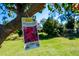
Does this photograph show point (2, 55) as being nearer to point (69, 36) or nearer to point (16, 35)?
point (16, 35)

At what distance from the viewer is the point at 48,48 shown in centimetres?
125

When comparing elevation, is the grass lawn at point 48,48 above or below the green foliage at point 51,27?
below

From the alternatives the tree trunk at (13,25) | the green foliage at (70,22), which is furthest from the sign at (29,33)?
the green foliage at (70,22)

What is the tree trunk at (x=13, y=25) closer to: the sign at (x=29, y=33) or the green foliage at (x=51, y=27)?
the sign at (x=29, y=33)

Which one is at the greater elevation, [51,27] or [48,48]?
[51,27]

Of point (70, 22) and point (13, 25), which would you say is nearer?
point (13, 25)

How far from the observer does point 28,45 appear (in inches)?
45.9

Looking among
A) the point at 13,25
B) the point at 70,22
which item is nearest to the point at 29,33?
the point at 13,25

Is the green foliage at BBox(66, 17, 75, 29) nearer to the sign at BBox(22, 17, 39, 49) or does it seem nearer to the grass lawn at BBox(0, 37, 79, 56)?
the grass lawn at BBox(0, 37, 79, 56)

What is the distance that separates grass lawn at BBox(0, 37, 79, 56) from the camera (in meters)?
1.22

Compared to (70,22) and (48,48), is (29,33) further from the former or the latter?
(70,22)

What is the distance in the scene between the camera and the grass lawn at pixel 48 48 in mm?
1217

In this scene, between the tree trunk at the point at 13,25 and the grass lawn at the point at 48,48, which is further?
the grass lawn at the point at 48,48

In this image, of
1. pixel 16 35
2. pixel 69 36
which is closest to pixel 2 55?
pixel 16 35
